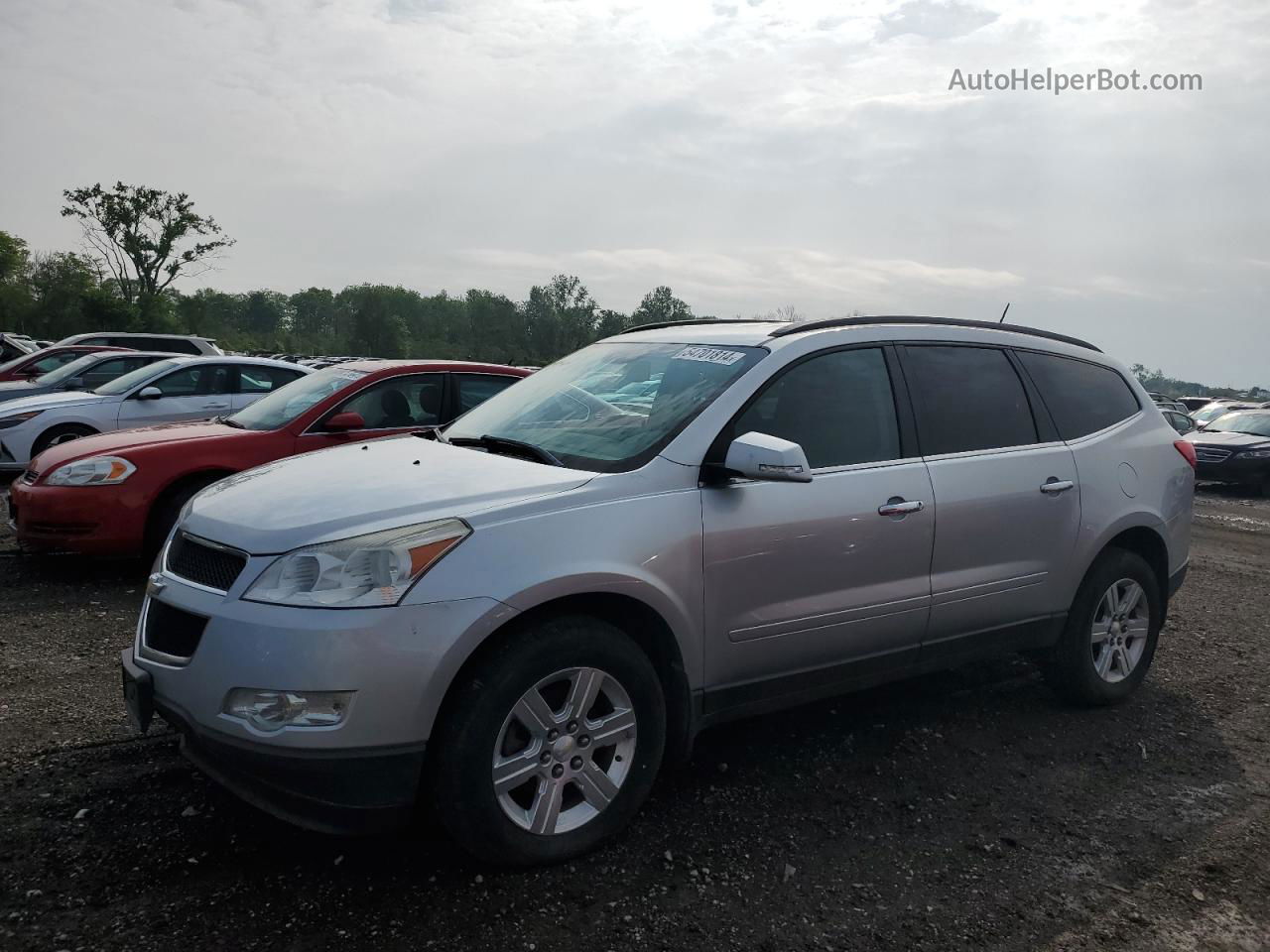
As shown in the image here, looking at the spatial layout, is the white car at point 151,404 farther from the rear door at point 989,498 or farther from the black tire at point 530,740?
the black tire at point 530,740

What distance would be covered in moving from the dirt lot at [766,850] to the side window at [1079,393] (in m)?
1.44

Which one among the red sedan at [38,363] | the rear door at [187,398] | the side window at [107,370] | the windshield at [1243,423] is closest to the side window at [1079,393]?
the rear door at [187,398]

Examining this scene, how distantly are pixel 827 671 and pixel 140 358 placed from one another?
1350cm

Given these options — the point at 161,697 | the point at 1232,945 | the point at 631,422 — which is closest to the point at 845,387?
the point at 631,422

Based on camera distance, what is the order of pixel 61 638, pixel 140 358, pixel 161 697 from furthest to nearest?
pixel 140 358 → pixel 61 638 → pixel 161 697

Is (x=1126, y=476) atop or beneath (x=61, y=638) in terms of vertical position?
atop

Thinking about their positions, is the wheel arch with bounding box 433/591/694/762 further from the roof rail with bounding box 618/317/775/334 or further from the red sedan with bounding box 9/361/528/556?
the red sedan with bounding box 9/361/528/556

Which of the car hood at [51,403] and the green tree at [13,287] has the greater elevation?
the green tree at [13,287]

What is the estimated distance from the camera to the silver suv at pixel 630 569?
9.43 feet

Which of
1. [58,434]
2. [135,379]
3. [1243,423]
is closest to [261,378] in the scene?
[135,379]

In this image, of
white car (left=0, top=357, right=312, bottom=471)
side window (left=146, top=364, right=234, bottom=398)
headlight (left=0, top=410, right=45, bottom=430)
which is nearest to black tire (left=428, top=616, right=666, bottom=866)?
white car (left=0, top=357, right=312, bottom=471)

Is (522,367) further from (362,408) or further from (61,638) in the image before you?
(61,638)

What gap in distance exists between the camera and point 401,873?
10.3 feet

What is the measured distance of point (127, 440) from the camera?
23.0 ft
